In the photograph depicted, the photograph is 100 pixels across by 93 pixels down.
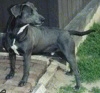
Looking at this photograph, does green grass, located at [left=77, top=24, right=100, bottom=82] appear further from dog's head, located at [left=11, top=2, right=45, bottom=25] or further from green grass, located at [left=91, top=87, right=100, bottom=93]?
dog's head, located at [left=11, top=2, right=45, bottom=25]

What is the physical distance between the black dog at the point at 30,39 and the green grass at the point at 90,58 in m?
0.40

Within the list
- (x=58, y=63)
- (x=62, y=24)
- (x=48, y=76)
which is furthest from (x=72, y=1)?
(x=48, y=76)

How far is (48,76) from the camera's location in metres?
4.99

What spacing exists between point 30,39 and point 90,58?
5.56ft

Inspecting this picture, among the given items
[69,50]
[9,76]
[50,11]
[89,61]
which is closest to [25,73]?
[9,76]

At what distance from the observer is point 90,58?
5758 millimetres

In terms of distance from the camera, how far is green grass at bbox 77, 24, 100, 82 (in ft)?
17.0

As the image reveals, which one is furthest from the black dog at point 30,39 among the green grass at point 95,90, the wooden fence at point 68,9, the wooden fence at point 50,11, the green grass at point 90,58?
the wooden fence at point 68,9

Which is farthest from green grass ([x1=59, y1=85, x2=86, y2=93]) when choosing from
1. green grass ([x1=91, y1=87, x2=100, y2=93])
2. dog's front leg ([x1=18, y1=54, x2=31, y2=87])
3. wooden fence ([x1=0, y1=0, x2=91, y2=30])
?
wooden fence ([x1=0, y1=0, x2=91, y2=30])

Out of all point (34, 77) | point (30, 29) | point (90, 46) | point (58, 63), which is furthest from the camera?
point (90, 46)

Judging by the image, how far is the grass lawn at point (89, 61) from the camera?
5074 millimetres

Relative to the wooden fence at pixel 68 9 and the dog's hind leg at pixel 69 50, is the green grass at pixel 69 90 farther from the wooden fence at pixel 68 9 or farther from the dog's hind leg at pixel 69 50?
the wooden fence at pixel 68 9

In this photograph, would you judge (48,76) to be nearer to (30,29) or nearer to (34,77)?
(34,77)

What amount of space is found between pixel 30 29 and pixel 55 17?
1.01 m
